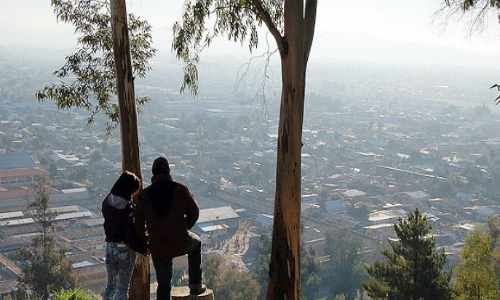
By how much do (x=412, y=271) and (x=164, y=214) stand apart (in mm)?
9019

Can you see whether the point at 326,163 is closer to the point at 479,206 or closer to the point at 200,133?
the point at 200,133

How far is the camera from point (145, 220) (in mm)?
3834

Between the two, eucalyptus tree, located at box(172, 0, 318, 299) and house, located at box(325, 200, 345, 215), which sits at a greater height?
eucalyptus tree, located at box(172, 0, 318, 299)

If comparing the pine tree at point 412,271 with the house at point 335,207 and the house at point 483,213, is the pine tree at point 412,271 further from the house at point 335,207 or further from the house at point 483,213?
the house at point 483,213

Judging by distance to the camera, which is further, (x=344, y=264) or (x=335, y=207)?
(x=335, y=207)

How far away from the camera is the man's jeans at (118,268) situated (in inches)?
151

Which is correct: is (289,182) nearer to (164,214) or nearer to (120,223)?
(164,214)

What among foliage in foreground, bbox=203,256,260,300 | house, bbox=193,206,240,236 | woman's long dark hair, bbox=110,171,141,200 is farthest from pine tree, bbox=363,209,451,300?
house, bbox=193,206,240,236

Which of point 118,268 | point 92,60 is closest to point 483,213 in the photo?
point 92,60

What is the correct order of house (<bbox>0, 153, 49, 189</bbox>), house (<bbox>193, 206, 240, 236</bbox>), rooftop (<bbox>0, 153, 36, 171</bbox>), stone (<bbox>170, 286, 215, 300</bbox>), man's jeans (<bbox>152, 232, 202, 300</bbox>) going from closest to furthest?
man's jeans (<bbox>152, 232, 202, 300</bbox>)
stone (<bbox>170, 286, 215, 300</bbox>)
house (<bbox>193, 206, 240, 236</bbox>)
house (<bbox>0, 153, 49, 189</bbox>)
rooftop (<bbox>0, 153, 36, 171</bbox>)

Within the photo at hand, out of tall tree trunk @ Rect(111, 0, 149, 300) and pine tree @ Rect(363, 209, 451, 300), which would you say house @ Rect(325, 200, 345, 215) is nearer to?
pine tree @ Rect(363, 209, 451, 300)

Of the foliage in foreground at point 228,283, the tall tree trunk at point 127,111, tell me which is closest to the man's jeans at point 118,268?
the tall tree trunk at point 127,111

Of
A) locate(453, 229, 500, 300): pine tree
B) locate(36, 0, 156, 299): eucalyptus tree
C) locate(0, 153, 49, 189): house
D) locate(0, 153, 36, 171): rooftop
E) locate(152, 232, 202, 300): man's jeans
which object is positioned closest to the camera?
locate(152, 232, 202, 300): man's jeans

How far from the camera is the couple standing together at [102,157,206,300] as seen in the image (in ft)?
12.4
